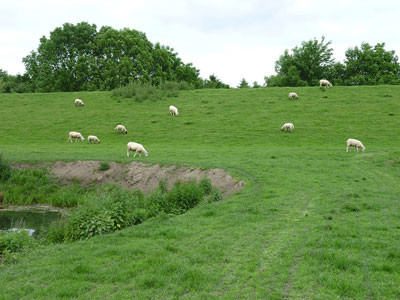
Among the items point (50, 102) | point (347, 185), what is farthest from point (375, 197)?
point (50, 102)

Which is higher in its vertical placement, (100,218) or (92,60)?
(92,60)

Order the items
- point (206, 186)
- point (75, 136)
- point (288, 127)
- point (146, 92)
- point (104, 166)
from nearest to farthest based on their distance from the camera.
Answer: point (206, 186), point (104, 166), point (288, 127), point (75, 136), point (146, 92)

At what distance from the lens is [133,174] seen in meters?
22.8

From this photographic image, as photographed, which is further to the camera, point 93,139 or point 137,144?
point 93,139

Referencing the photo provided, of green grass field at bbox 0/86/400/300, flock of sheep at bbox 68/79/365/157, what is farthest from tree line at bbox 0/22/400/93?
green grass field at bbox 0/86/400/300

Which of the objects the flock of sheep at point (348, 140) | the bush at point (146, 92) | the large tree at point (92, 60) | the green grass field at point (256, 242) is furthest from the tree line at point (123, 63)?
the green grass field at point (256, 242)

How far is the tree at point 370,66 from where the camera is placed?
6888 cm

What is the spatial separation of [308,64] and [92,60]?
46872mm

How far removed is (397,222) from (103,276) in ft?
27.8

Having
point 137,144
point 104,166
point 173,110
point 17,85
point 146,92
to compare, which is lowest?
point 104,166

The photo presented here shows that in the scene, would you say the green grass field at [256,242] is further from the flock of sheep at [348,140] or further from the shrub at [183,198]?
the shrub at [183,198]

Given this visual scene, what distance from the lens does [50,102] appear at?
53.0 metres

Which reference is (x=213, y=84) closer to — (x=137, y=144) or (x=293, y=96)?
(x=293, y=96)

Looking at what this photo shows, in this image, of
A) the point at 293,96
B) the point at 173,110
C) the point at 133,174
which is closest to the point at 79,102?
the point at 173,110
